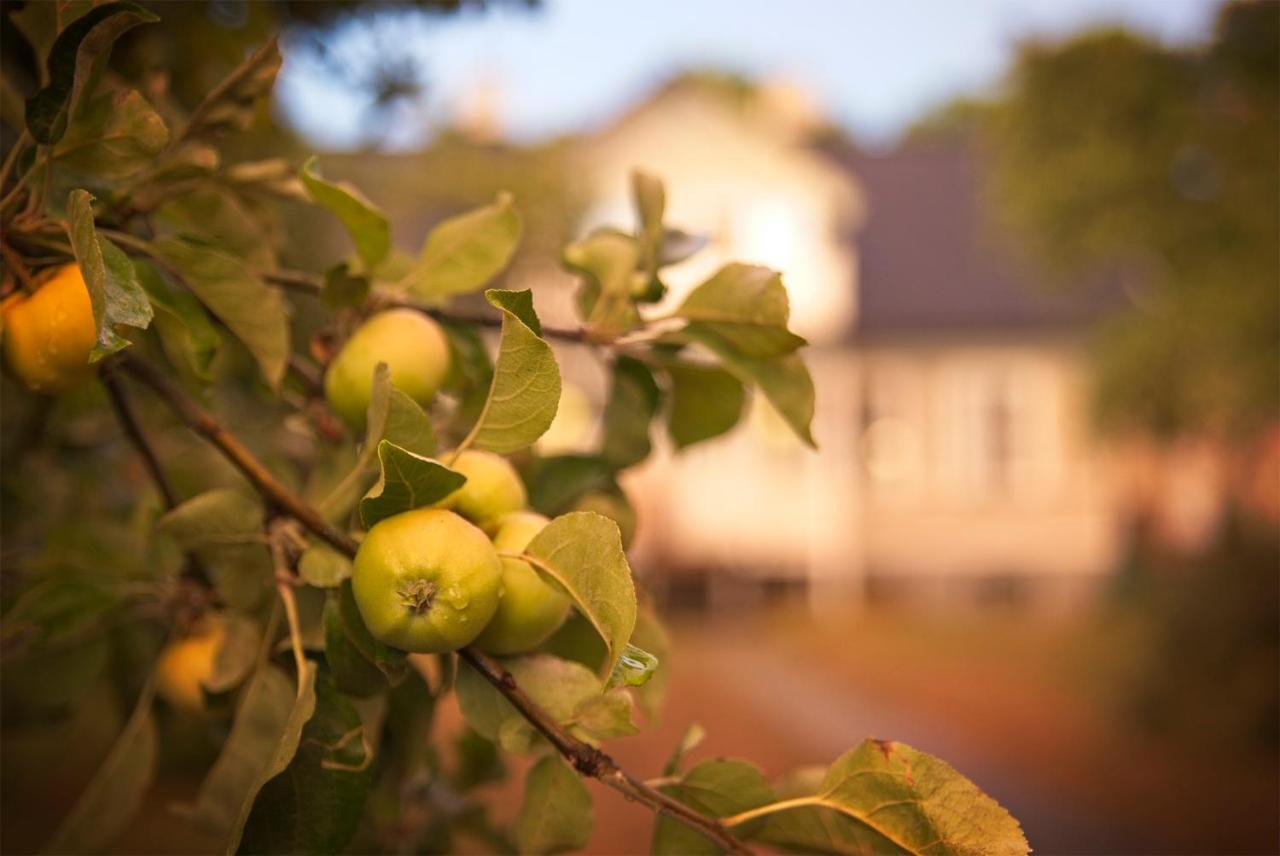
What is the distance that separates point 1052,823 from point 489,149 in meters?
11.3

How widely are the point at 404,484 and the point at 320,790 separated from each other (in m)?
0.35

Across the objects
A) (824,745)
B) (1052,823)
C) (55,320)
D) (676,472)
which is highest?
(55,320)

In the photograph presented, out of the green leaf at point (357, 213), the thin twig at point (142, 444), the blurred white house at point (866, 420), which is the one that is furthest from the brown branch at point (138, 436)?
the blurred white house at point (866, 420)

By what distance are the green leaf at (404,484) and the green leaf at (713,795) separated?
1.26ft

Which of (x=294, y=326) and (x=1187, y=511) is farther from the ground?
(x=294, y=326)

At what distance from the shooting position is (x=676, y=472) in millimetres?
15750

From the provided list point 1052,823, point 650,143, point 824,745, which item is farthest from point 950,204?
point 1052,823

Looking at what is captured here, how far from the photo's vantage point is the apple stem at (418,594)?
98cm

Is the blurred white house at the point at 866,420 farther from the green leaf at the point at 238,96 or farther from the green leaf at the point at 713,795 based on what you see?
the green leaf at the point at 713,795

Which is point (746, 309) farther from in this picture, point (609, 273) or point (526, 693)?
point (526, 693)

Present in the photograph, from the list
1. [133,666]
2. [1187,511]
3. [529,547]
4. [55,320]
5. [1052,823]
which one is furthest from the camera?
[1187,511]

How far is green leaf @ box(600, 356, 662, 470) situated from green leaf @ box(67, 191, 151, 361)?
2.12 ft

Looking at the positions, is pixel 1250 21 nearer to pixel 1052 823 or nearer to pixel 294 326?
pixel 1052 823

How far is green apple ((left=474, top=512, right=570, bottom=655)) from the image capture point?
3.53 feet
